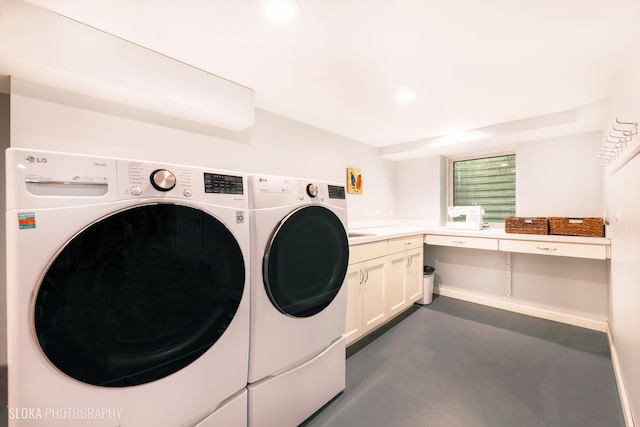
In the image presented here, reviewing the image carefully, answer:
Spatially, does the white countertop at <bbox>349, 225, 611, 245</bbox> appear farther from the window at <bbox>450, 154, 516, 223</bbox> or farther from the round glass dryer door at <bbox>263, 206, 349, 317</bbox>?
the window at <bbox>450, 154, 516, 223</bbox>

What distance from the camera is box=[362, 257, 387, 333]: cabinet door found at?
6.46ft

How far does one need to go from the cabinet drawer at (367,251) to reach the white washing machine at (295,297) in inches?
15.9

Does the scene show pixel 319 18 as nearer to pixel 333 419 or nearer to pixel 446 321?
pixel 333 419

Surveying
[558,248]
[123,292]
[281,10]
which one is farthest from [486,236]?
[123,292]

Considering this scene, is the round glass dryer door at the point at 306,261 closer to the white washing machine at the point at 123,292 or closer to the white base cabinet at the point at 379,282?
the white washing machine at the point at 123,292

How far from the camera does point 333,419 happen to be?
1321 mm

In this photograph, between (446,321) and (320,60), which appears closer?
(320,60)

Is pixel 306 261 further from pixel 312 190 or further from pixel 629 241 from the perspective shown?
pixel 629 241

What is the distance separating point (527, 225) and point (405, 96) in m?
1.72

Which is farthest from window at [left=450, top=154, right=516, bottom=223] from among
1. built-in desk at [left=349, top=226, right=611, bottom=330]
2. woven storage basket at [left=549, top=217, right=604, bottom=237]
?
woven storage basket at [left=549, top=217, right=604, bottom=237]

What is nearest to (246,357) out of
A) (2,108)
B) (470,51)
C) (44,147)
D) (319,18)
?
(44,147)

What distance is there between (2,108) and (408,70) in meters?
2.50

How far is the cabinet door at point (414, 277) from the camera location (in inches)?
101

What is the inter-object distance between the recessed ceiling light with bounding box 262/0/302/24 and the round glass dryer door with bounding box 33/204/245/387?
991 mm
